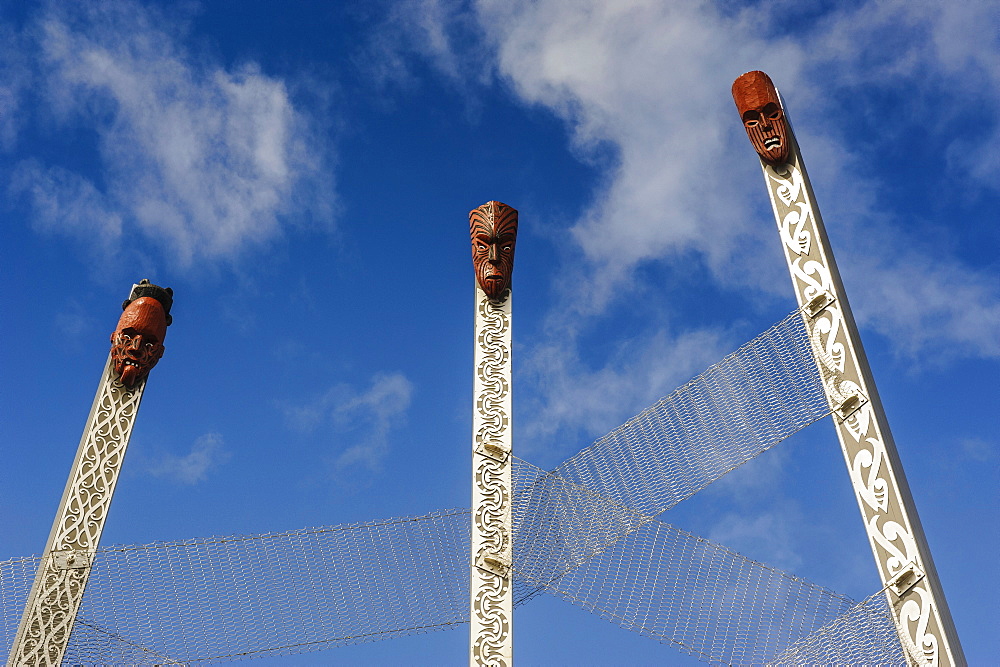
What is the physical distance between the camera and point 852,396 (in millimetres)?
5246

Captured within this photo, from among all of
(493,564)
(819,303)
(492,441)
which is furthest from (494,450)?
(819,303)

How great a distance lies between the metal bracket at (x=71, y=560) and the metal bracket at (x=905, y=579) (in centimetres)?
419

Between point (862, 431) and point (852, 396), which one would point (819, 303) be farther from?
point (862, 431)

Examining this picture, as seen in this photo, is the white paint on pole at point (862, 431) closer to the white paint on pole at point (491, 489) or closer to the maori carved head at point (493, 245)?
the maori carved head at point (493, 245)

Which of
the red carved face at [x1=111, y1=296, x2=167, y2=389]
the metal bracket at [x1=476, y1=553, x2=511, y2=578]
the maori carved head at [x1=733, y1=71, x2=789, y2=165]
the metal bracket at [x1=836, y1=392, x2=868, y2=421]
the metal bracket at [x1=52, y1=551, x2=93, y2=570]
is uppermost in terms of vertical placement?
the maori carved head at [x1=733, y1=71, x2=789, y2=165]

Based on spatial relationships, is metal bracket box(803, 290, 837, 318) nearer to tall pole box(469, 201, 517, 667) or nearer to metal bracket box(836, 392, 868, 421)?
metal bracket box(836, 392, 868, 421)

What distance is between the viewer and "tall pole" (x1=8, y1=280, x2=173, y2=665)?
19.5 feet

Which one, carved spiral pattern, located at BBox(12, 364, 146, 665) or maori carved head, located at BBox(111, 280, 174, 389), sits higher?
maori carved head, located at BBox(111, 280, 174, 389)

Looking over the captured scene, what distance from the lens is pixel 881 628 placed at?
4754mm

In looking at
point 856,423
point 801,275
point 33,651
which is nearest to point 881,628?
point 856,423

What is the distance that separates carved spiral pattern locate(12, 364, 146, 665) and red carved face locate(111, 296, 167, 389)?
3.1 inches

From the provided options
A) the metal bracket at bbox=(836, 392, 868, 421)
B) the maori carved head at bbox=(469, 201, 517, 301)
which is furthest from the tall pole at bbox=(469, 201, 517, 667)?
the metal bracket at bbox=(836, 392, 868, 421)

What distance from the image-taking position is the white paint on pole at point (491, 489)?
552 cm

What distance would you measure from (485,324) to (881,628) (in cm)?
270
